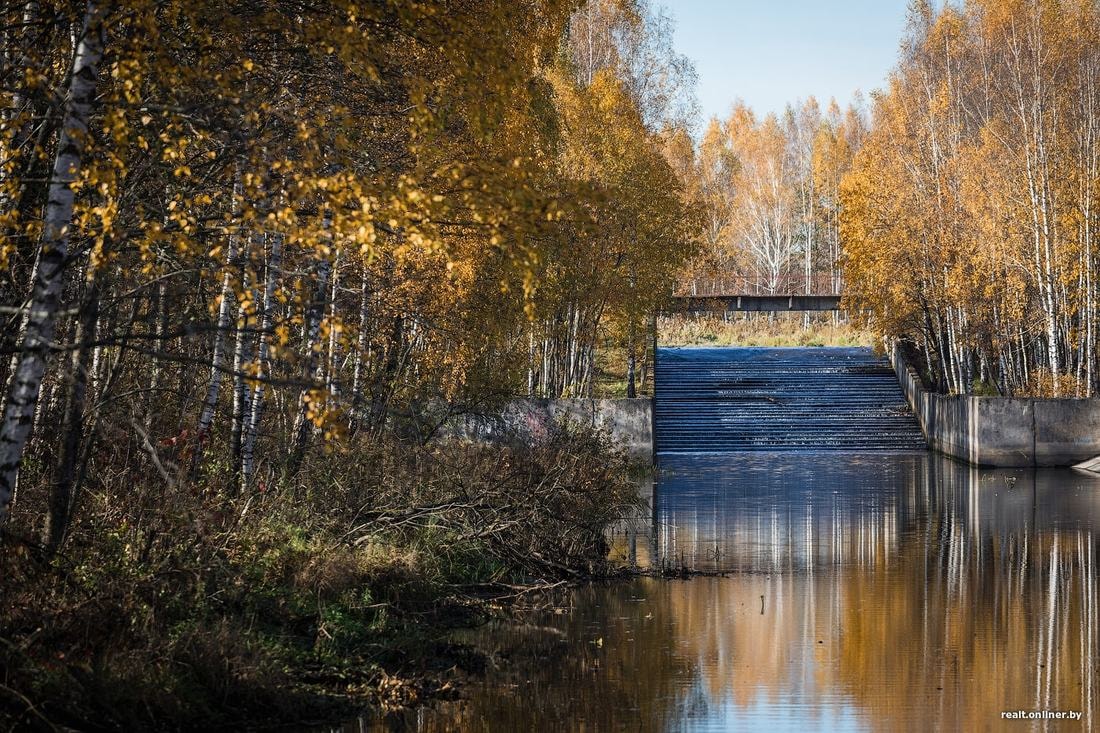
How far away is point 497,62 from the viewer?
28.3 ft

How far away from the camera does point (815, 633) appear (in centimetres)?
1041

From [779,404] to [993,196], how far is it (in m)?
9.60

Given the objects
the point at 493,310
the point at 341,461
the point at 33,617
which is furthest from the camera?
the point at 493,310

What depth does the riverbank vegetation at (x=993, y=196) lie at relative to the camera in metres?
29.5

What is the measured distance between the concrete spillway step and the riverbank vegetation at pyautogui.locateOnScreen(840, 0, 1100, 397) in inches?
86.0

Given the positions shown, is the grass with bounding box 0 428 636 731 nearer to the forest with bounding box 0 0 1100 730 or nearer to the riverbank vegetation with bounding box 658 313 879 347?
the forest with bounding box 0 0 1100 730

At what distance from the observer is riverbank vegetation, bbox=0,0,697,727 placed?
676 centimetres

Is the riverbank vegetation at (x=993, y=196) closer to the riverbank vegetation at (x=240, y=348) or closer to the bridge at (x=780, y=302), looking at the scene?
the bridge at (x=780, y=302)

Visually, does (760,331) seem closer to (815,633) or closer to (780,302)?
(780,302)

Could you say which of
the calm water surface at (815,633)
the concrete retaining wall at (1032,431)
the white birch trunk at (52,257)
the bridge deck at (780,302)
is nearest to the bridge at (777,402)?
the concrete retaining wall at (1032,431)

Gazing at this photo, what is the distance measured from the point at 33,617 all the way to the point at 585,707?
10.3 ft

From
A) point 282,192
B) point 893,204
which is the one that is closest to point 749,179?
point 893,204

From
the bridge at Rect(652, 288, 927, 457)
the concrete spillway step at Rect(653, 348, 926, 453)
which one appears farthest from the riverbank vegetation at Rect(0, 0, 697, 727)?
the concrete spillway step at Rect(653, 348, 926, 453)

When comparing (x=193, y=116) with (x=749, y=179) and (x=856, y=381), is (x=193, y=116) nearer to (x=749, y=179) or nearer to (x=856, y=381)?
(x=856, y=381)
